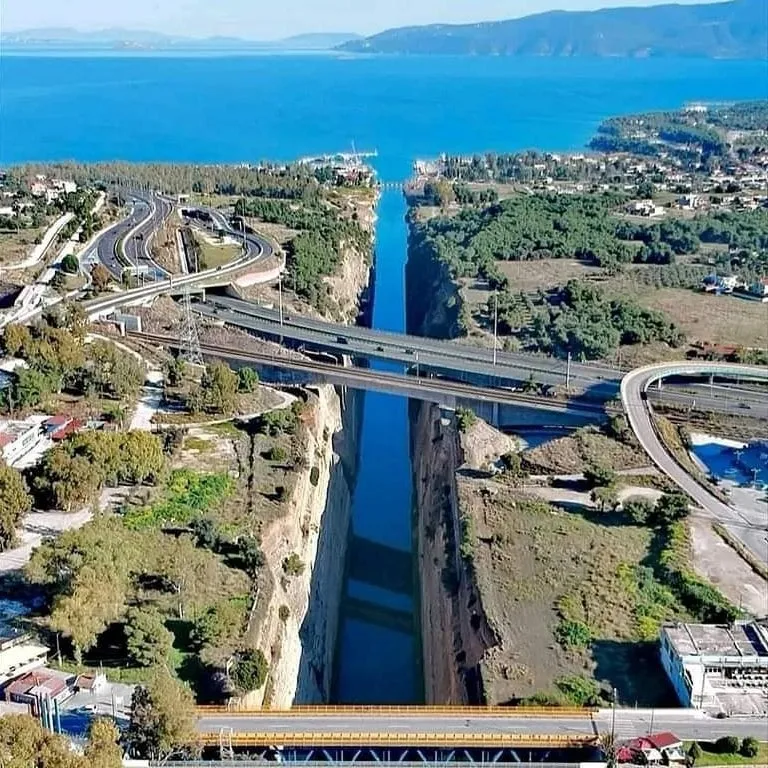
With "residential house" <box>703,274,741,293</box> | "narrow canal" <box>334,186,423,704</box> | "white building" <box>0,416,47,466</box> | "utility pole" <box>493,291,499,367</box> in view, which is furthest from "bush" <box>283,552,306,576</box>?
"residential house" <box>703,274,741,293</box>

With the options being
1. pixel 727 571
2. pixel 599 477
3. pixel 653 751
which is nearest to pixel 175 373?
pixel 599 477

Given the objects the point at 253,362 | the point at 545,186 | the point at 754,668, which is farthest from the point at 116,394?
the point at 545,186

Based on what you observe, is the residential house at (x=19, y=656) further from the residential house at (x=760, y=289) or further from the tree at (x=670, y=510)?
the residential house at (x=760, y=289)

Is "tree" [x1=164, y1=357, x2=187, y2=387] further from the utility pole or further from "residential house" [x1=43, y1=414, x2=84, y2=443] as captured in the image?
the utility pole

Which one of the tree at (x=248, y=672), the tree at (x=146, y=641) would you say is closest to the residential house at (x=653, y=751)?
the tree at (x=248, y=672)

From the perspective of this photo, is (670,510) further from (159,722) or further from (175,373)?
(175,373)

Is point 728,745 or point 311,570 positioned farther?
point 311,570
